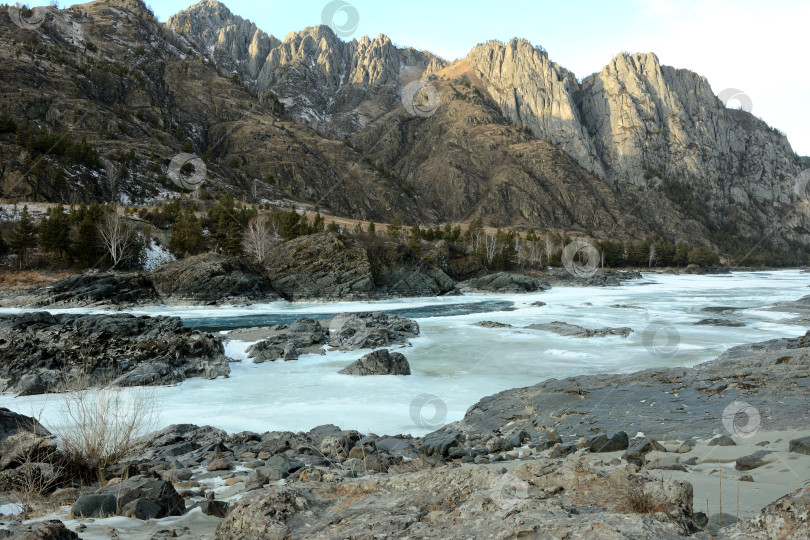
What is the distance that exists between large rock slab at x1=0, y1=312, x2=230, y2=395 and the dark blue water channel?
998 cm

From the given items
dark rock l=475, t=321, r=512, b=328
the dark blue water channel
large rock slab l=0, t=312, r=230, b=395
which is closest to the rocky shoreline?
large rock slab l=0, t=312, r=230, b=395

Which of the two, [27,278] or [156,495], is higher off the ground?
[27,278]

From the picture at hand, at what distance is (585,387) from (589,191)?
186 metres

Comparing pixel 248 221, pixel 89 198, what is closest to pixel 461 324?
pixel 248 221

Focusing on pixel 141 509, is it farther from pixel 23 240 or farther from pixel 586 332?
pixel 23 240

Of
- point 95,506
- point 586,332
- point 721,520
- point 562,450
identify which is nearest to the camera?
point 721,520

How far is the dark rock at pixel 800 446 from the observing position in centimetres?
617

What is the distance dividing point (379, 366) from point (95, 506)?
13.2 metres

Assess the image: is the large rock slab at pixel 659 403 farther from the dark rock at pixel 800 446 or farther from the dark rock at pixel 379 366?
the dark rock at pixel 379 366

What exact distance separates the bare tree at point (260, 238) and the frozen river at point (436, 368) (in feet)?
82.4

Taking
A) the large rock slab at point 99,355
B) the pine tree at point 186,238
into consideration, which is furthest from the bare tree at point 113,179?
the large rock slab at point 99,355

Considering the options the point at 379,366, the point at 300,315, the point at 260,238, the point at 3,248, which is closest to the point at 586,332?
the point at 379,366

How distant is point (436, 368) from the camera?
20.0m

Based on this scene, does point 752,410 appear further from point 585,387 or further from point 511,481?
point 511,481
